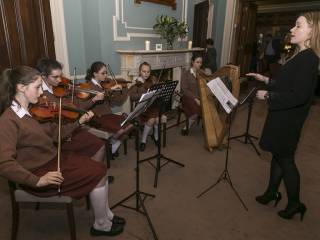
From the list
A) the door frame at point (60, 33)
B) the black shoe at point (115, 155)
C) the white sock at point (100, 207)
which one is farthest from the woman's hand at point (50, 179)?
the door frame at point (60, 33)

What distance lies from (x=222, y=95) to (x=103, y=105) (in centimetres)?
151

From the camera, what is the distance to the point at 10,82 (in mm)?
1586

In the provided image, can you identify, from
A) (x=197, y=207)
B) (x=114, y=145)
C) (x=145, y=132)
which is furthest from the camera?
(x=145, y=132)

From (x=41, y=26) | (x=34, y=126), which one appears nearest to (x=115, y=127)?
(x=34, y=126)

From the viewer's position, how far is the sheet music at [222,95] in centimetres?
215

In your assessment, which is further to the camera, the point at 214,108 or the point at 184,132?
the point at 184,132

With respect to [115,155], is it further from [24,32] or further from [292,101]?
[292,101]

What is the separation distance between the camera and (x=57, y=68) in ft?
8.41

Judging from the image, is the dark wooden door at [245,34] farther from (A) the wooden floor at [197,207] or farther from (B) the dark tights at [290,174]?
(B) the dark tights at [290,174]

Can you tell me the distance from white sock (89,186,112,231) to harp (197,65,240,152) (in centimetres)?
178

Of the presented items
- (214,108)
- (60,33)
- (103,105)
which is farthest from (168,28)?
(103,105)

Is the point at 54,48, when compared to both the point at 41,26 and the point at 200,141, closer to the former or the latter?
the point at 41,26

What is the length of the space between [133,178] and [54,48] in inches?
82.5

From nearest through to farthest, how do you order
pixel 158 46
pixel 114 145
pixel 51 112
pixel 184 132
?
pixel 51 112
pixel 114 145
pixel 184 132
pixel 158 46
